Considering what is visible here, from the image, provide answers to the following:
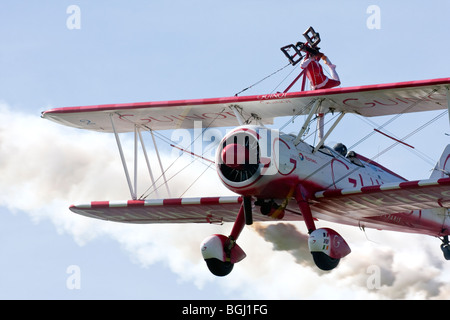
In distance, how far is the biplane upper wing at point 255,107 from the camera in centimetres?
1667

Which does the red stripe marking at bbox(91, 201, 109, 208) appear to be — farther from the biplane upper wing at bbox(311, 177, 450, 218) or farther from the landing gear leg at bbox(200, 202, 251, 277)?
the biplane upper wing at bbox(311, 177, 450, 218)

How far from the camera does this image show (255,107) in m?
17.8

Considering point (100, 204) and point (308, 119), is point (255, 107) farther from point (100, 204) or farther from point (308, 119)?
point (100, 204)

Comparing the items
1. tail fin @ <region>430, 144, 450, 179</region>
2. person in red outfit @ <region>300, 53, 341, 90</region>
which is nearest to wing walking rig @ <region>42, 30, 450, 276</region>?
tail fin @ <region>430, 144, 450, 179</region>

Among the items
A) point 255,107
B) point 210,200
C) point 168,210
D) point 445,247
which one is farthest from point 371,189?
point 445,247

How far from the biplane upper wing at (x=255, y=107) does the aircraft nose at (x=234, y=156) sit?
2.27 m

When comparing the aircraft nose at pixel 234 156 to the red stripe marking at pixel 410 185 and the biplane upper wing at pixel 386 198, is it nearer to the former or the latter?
the biplane upper wing at pixel 386 198

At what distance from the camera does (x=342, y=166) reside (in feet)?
58.0

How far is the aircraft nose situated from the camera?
1534cm

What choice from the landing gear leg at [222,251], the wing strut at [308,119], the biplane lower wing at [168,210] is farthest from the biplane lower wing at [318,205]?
the wing strut at [308,119]

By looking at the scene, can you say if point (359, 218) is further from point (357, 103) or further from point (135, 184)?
point (135, 184)

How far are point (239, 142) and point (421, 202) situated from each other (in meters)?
4.17

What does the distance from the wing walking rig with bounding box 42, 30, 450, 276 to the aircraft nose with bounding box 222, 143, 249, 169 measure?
0.7 inches
